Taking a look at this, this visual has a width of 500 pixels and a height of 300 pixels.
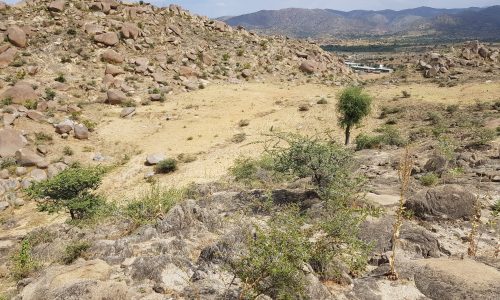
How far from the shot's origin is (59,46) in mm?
37406

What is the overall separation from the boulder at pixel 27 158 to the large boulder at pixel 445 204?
1930 centimetres

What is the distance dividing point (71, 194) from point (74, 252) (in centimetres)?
756

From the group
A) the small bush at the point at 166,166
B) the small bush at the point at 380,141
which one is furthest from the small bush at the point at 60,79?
the small bush at the point at 380,141

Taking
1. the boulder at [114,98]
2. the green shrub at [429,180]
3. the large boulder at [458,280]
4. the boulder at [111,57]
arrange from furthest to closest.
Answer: the boulder at [111,57], the boulder at [114,98], the green shrub at [429,180], the large boulder at [458,280]

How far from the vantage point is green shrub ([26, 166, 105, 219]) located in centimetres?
1522

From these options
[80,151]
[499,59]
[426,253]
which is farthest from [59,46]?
[499,59]

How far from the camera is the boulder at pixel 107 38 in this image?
38594 millimetres

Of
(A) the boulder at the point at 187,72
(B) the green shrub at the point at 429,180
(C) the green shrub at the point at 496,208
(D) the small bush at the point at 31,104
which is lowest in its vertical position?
(C) the green shrub at the point at 496,208

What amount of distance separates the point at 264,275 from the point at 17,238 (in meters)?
12.1

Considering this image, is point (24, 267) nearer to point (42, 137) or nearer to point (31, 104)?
point (42, 137)

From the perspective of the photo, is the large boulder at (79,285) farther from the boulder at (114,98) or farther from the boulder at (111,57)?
the boulder at (111,57)

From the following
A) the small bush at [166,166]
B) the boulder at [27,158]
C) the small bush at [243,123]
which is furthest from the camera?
the small bush at [243,123]

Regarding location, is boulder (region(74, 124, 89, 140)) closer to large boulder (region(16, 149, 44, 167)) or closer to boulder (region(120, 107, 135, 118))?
large boulder (region(16, 149, 44, 167))

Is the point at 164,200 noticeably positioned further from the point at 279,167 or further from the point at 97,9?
the point at 97,9
